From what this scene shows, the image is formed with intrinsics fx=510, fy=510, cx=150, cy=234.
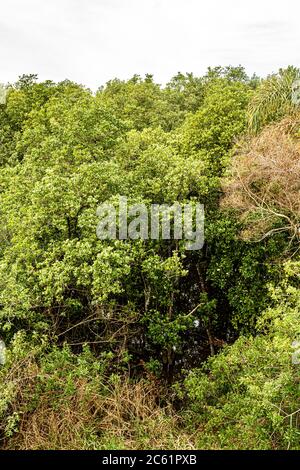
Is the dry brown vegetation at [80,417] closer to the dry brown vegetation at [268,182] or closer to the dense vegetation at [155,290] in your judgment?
the dense vegetation at [155,290]

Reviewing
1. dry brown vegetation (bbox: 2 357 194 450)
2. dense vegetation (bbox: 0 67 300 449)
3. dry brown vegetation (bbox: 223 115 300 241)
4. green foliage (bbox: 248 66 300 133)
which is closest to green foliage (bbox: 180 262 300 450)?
dense vegetation (bbox: 0 67 300 449)

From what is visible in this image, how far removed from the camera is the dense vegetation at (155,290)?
30.3 feet

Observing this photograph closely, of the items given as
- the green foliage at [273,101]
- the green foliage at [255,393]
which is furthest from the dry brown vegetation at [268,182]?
the green foliage at [255,393]

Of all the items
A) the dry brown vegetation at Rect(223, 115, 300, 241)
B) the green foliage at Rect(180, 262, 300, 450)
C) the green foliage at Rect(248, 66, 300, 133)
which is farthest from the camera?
the green foliage at Rect(248, 66, 300, 133)

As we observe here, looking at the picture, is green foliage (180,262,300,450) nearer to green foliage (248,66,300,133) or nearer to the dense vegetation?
the dense vegetation

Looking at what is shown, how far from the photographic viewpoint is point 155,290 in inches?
501

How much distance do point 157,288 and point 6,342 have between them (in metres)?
3.80

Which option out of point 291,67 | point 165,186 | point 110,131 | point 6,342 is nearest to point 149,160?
point 165,186

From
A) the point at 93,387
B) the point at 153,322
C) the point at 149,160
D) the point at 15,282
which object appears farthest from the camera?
the point at 149,160

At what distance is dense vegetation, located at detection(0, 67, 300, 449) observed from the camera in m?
9.23

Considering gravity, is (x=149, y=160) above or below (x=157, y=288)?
above

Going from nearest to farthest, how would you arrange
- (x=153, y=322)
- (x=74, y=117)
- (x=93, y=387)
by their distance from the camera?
(x=93, y=387) < (x=153, y=322) < (x=74, y=117)

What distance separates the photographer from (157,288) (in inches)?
501

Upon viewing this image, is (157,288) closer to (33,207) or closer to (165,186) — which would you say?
(165,186)
